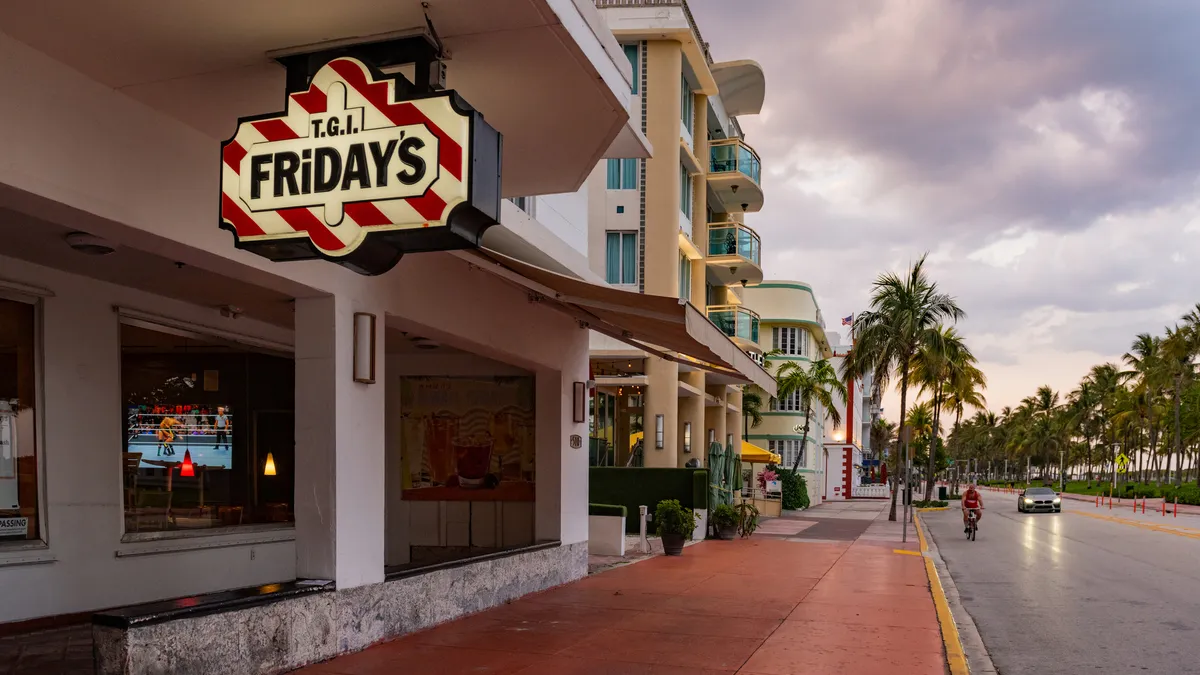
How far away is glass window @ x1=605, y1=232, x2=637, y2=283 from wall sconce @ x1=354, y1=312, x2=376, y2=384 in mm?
20619

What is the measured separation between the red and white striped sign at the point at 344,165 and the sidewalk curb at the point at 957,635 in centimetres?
625

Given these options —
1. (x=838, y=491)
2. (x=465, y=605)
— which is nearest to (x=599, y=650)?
(x=465, y=605)

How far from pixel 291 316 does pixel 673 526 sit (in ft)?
31.0

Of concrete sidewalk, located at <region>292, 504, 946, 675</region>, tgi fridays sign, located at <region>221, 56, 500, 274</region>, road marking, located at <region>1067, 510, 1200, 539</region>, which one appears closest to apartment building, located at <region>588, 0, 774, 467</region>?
concrete sidewalk, located at <region>292, 504, 946, 675</region>

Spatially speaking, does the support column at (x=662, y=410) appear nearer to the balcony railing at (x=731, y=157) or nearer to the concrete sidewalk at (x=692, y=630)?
the balcony railing at (x=731, y=157)

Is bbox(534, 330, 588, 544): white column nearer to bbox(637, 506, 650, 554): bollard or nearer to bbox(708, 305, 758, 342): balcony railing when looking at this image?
bbox(637, 506, 650, 554): bollard

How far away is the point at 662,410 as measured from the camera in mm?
28312

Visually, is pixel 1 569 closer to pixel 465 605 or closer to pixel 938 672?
pixel 465 605

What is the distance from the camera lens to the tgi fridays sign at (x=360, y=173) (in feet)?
17.1

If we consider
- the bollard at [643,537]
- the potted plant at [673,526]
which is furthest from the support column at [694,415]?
the potted plant at [673,526]

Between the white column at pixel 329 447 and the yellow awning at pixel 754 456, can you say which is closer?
the white column at pixel 329 447

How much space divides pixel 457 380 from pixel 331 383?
618 centimetres

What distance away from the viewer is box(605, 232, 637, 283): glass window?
95.4 ft

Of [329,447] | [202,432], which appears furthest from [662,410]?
[329,447]
